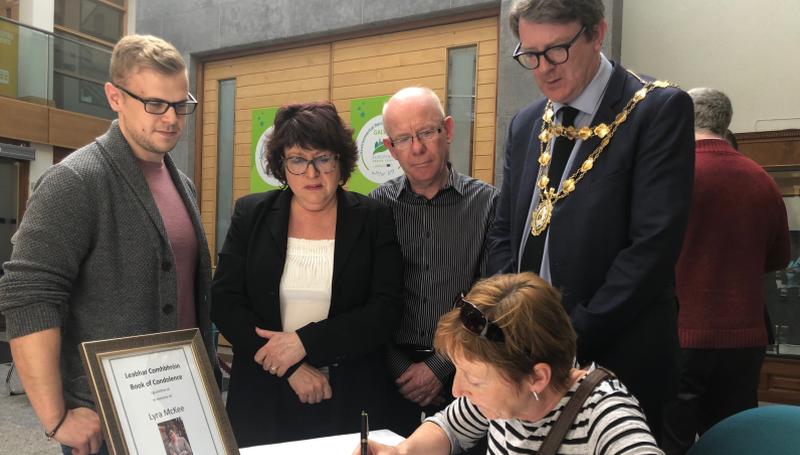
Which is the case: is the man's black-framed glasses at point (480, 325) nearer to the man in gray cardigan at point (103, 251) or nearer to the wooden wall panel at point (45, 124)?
the man in gray cardigan at point (103, 251)

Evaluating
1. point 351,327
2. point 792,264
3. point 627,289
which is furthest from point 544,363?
point 792,264

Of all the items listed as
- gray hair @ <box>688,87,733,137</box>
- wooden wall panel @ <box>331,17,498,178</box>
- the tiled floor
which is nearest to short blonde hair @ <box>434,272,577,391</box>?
gray hair @ <box>688,87,733,137</box>

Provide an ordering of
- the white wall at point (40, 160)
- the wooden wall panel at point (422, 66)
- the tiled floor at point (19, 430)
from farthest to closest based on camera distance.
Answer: the white wall at point (40, 160), the wooden wall panel at point (422, 66), the tiled floor at point (19, 430)

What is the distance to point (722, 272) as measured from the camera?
275 centimetres

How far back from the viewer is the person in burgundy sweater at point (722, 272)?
8.98 ft

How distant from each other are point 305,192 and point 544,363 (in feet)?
3.44

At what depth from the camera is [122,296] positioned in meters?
1.74

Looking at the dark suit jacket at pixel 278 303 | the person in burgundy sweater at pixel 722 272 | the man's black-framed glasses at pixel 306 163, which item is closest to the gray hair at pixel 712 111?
the person in burgundy sweater at pixel 722 272

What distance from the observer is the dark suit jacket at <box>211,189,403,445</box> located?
2.08 m

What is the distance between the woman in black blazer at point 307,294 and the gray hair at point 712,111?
153 cm

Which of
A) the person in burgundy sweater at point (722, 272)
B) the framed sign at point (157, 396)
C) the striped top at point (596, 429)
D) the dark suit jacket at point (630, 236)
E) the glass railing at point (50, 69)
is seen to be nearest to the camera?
the framed sign at point (157, 396)

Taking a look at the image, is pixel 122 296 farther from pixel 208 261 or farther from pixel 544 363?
pixel 544 363

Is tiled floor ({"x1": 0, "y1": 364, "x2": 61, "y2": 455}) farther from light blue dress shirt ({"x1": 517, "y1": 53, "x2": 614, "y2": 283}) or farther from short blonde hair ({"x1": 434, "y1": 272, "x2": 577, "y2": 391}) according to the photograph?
short blonde hair ({"x1": 434, "y1": 272, "x2": 577, "y2": 391})

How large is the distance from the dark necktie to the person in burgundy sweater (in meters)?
1.18
